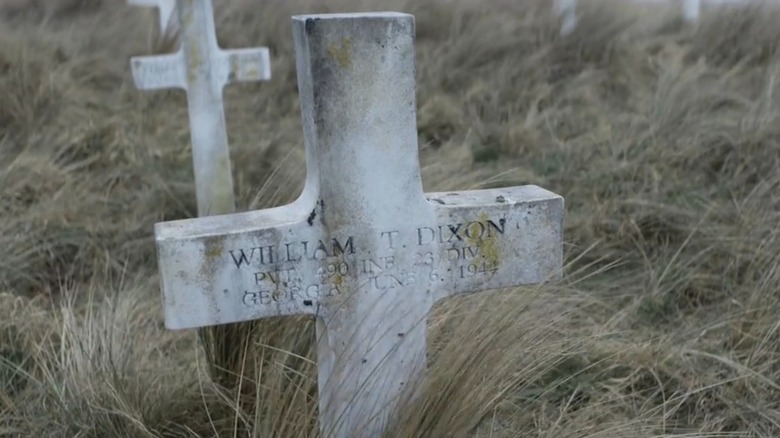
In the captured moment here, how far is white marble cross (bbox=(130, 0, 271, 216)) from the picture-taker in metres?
4.16

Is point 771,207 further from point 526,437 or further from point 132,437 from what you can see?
point 132,437

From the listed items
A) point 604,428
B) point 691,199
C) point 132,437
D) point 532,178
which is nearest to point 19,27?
point 532,178

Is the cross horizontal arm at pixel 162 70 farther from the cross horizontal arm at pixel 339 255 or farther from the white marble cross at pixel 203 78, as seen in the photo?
the cross horizontal arm at pixel 339 255

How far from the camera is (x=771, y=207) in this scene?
3521mm

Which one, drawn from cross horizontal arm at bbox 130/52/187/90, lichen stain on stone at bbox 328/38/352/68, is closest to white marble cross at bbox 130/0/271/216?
cross horizontal arm at bbox 130/52/187/90

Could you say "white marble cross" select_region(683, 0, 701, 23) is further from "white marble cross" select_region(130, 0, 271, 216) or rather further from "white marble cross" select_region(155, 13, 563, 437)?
"white marble cross" select_region(155, 13, 563, 437)

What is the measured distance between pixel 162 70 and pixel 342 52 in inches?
107

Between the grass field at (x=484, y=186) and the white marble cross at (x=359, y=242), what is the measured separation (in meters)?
Result: 0.11

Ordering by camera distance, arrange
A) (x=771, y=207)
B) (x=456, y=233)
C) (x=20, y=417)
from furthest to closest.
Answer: (x=771, y=207), (x=20, y=417), (x=456, y=233)

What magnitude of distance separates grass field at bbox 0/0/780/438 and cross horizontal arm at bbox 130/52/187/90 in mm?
541

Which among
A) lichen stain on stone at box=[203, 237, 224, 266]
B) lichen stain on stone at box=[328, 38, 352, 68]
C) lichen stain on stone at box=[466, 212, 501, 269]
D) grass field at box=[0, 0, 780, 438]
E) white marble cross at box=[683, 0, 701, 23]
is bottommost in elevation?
grass field at box=[0, 0, 780, 438]

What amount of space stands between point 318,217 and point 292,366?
608 millimetres

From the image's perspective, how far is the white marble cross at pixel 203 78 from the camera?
4.16 metres

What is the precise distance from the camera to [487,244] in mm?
1967
